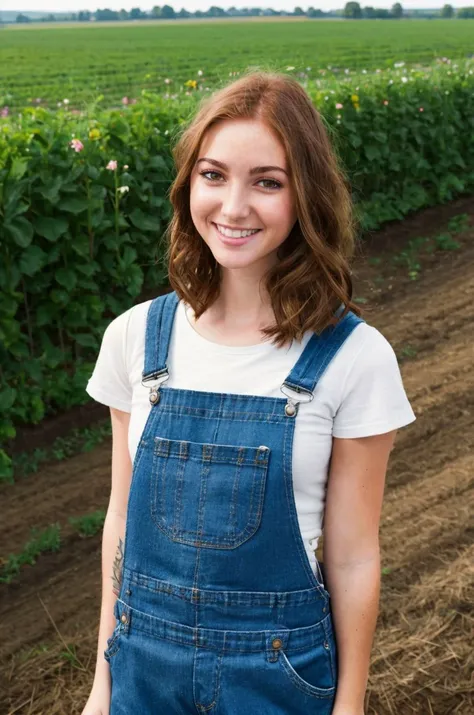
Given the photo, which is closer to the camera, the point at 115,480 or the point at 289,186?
the point at 289,186

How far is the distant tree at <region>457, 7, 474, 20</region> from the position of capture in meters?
89.3

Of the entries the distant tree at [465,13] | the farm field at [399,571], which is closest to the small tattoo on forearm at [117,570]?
the farm field at [399,571]

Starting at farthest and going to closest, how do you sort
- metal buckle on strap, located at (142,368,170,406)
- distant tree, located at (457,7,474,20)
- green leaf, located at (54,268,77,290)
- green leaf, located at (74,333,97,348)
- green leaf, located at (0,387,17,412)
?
distant tree, located at (457,7,474,20) < green leaf, located at (74,333,97,348) < green leaf, located at (54,268,77,290) < green leaf, located at (0,387,17,412) < metal buckle on strap, located at (142,368,170,406)

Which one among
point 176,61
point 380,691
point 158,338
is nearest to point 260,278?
point 158,338

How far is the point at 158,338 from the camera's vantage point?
5.31 feet

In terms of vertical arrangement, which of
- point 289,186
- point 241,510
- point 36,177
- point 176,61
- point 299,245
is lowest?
point 176,61

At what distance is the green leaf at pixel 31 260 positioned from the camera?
15.6 ft

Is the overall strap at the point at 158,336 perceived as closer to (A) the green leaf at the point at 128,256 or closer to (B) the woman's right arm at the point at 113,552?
(B) the woman's right arm at the point at 113,552

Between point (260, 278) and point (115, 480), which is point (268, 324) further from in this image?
point (115, 480)

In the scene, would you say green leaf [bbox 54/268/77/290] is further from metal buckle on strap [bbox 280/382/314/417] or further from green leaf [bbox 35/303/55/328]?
metal buckle on strap [bbox 280/382/314/417]

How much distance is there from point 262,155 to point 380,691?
2201mm

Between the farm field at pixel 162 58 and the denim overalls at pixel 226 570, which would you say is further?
the farm field at pixel 162 58

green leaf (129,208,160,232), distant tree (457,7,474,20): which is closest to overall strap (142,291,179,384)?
green leaf (129,208,160,232)

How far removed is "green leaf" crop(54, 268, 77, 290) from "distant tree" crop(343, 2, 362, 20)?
91.8 metres
